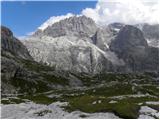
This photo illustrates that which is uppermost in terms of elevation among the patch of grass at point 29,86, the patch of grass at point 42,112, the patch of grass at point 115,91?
the patch of grass at point 29,86

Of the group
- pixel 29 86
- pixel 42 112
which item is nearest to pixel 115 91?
pixel 29 86

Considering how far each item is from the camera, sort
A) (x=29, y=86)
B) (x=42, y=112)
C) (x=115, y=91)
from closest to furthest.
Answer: (x=42, y=112) → (x=115, y=91) → (x=29, y=86)

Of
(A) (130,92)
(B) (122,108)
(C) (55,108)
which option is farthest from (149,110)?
(A) (130,92)

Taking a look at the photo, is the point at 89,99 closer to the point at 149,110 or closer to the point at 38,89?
the point at 149,110

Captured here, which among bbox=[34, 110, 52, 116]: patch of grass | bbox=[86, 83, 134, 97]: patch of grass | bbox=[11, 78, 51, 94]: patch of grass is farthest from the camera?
bbox=[11, 78, 51, 94]: patch of grass

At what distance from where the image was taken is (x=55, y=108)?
61125mm

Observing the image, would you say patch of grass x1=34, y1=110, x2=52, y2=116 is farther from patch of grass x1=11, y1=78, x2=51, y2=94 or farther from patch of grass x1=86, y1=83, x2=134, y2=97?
patch of grass x1=11, y1=78, x2=51, y2=94

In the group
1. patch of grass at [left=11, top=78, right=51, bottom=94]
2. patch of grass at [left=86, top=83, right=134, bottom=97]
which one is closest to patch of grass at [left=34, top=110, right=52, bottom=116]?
patch of grass at [left=86, top=83, right=134, bottom=97]

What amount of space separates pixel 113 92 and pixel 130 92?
6.74m

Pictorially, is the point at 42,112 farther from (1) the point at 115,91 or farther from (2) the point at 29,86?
(2) the point at 29,86

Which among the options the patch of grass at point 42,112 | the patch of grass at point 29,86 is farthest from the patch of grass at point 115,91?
the patch of grass at point 42,112

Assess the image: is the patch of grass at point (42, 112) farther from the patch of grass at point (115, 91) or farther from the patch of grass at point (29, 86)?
the patch of grass at point (29, 86)

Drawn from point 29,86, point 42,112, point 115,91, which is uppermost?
point 29,86

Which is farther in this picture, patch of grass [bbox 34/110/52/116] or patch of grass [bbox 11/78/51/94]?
patch of grass [bbox 11/78/51/94]
